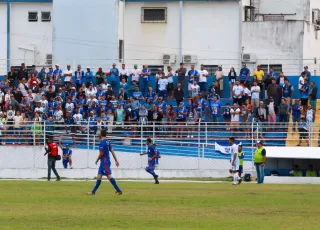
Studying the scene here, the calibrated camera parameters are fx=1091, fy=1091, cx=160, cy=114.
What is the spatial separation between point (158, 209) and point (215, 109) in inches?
978

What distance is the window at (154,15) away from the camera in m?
60.0

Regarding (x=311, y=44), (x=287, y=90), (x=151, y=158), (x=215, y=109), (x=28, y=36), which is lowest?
(x=151, y=158)

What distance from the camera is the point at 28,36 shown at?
60.8 metres

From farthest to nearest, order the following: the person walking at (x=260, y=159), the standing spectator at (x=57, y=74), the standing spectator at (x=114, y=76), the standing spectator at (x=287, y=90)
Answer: the standing spectator at (x=57, y=74) < the standing spectator at (x=114, y=76) < the standing spectator at (x=287, y=90) < the person walking at (x=260, y=159)

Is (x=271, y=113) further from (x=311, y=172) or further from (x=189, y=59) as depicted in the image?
(x=189, y=59)

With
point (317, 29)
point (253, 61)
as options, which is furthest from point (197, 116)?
point (317, 29)

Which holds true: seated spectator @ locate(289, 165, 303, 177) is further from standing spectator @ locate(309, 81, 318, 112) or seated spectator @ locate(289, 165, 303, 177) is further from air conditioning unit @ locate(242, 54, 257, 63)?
air conditioning unit @ locate(242, 54, 257, 63)

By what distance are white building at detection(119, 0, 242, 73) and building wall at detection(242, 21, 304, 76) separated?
0.70 metres

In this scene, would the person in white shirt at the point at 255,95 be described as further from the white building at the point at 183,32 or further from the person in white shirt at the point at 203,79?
the white building at the point at 183,32

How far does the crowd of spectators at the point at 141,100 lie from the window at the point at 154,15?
7.93 meters

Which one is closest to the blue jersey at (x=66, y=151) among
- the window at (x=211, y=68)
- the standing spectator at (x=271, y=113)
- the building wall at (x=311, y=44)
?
the standing spectator at (x=271, y=113)

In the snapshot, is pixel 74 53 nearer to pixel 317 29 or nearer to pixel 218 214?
pixel 317 29

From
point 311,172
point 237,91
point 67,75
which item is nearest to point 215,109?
point 237,91

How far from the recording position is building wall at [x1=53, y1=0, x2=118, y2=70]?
5825cm
